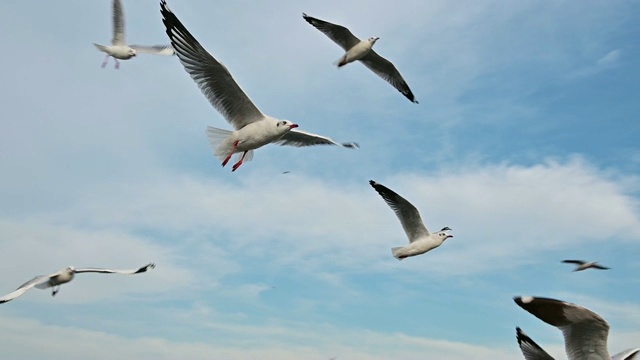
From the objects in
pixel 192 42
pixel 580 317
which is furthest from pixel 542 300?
pixel 192 42

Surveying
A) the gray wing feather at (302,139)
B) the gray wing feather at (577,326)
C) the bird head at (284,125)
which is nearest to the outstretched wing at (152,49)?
the gray wing feather at (302,139)

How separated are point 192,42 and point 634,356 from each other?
24.1 ft

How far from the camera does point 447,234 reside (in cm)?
1590

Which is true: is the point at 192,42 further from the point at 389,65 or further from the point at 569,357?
the point at 389,65

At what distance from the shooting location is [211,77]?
456 inches

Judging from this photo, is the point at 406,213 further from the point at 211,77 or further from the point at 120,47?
the point at 120,47

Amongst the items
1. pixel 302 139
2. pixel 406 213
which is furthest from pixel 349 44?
pixel 406 213

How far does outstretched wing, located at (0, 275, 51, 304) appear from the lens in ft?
42.0

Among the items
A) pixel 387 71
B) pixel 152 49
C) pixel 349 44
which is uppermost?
pixel 152 49

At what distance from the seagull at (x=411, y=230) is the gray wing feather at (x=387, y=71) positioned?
4.96m

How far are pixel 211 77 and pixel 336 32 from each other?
7.36 metres

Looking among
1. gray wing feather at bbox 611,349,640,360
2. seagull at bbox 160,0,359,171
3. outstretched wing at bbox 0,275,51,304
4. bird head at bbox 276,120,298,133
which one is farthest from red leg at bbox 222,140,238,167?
gray wing feather at bbox 611,349,640,360

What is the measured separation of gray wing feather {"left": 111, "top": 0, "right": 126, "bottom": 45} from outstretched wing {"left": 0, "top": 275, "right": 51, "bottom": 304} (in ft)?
33.3

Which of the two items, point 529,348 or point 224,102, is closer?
point 529,348
